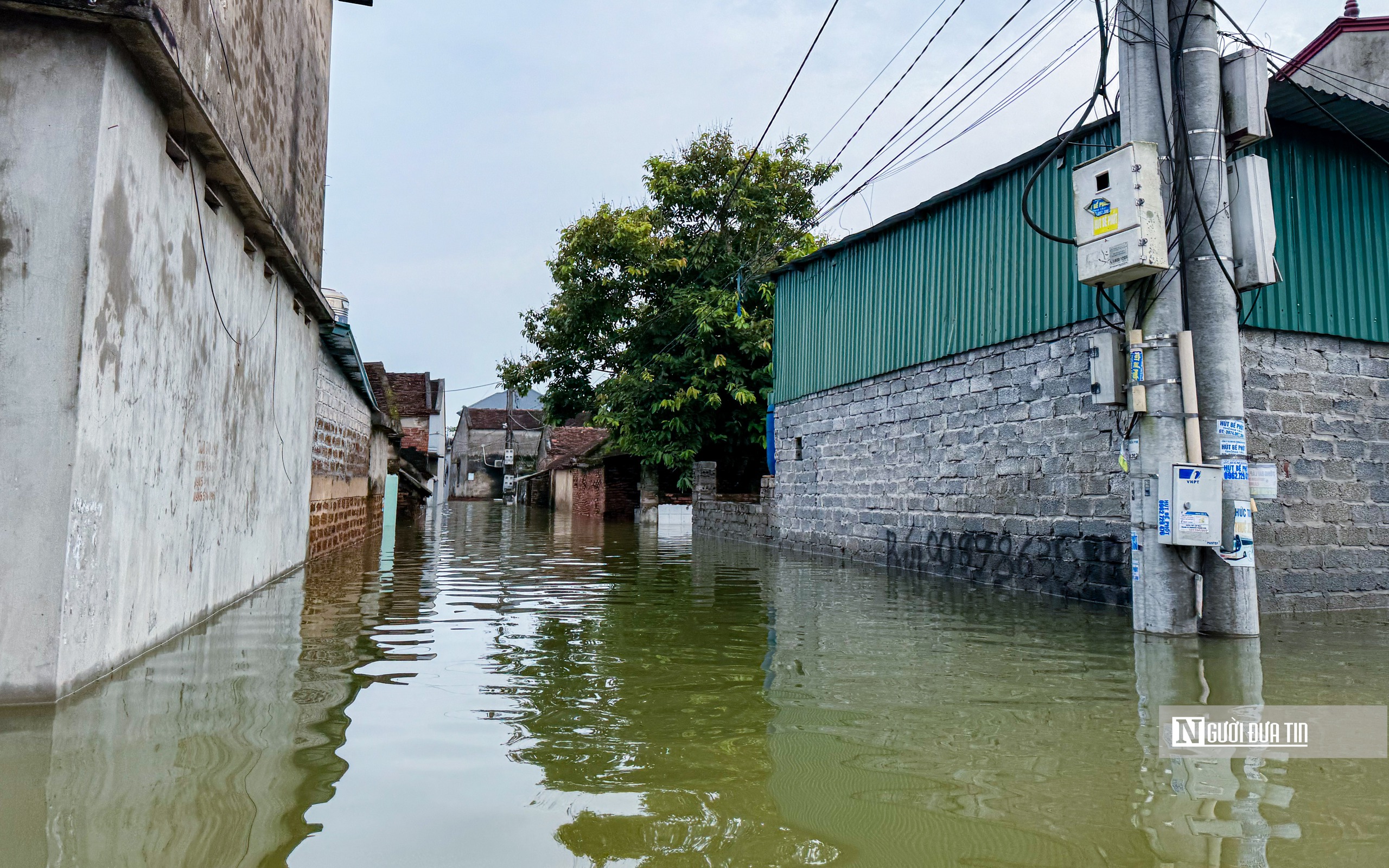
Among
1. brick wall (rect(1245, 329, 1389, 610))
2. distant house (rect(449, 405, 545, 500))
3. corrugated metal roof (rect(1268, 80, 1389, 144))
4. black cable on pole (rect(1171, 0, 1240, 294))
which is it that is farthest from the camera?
distant house (rect(449, 405, 545, 500))

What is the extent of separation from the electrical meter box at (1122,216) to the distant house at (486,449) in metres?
54.4

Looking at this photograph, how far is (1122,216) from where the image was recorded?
6.55 m

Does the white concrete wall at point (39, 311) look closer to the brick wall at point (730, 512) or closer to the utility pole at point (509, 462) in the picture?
the brick wall at point (730, 512)

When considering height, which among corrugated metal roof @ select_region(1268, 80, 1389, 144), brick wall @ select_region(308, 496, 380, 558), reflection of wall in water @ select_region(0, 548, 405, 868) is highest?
corrugated metal roof @ select_region(1268, 80, 1389, 144)

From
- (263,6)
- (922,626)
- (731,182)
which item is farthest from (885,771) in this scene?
(731,182)

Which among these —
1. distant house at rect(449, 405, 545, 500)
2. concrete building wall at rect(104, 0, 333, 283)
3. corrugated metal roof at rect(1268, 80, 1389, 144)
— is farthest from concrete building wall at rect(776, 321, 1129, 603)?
distant house at rect(449, 405, 545, 500)

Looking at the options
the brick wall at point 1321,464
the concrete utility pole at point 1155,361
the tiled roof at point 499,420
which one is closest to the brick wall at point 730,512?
the brick wall at point 1321,464

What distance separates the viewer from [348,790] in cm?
298

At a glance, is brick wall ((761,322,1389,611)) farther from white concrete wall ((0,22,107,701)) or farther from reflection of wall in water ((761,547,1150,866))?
white concrete wall ((0,22,107,701))

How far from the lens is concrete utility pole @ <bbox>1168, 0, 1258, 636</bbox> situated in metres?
6.41

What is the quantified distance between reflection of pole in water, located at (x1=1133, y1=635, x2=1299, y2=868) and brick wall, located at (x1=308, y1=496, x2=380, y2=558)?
9.76 meters

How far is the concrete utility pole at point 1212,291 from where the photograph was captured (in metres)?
6.41

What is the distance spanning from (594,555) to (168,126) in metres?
9.31

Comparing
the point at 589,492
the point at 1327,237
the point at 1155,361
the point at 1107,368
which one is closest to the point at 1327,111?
the point at 1327,237
